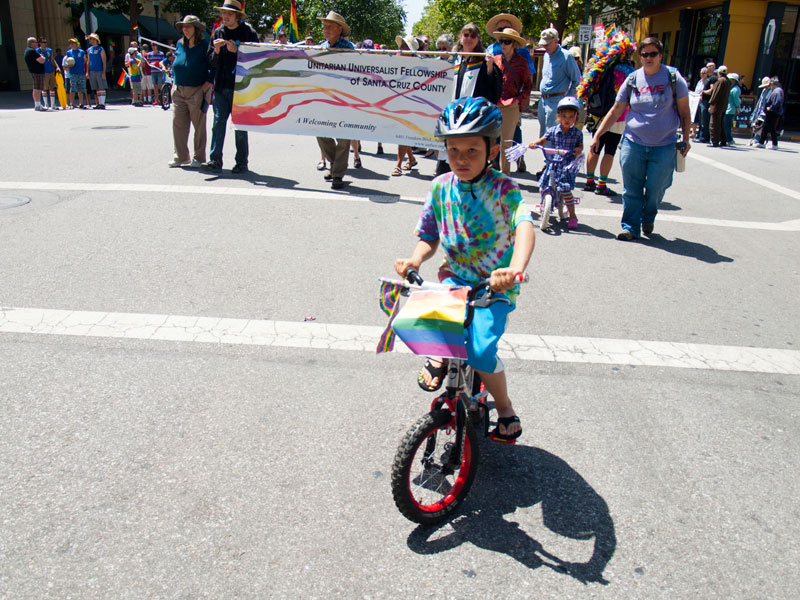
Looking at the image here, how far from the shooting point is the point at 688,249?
23.5 ft

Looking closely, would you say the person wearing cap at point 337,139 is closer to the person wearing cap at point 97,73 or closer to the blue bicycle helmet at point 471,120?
the blue bicycle helmet at point 471,120

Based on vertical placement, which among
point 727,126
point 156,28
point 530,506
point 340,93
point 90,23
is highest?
point 156,28

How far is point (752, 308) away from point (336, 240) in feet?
12.5

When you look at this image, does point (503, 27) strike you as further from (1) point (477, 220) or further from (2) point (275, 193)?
(1) point (477, 220)

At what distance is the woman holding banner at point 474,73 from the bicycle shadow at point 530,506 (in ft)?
20.4

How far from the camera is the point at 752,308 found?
5.54 meters

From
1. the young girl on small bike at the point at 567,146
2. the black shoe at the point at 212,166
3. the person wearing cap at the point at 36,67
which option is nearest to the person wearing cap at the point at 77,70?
the person wearing cap at the point at 36,67

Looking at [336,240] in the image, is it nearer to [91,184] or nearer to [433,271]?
[433,271]

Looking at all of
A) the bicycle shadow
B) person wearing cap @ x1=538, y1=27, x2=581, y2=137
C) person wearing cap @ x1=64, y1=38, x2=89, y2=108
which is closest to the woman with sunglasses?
person wearing cap @ x1=538, y1=27, x2=581, y2=137

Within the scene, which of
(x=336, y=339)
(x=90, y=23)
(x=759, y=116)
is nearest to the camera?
(x=336, y=339)

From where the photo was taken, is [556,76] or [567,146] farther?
[556,76]

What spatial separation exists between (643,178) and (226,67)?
230 inches

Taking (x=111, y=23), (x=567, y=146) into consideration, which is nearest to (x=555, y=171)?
(x=567, y=146)

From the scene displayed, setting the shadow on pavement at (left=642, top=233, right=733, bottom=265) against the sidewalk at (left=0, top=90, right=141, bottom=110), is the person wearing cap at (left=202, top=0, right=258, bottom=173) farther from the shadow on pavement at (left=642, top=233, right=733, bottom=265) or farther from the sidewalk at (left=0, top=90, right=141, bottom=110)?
the sidewalk at (left=0, top=90, right=141, bottom=110)
